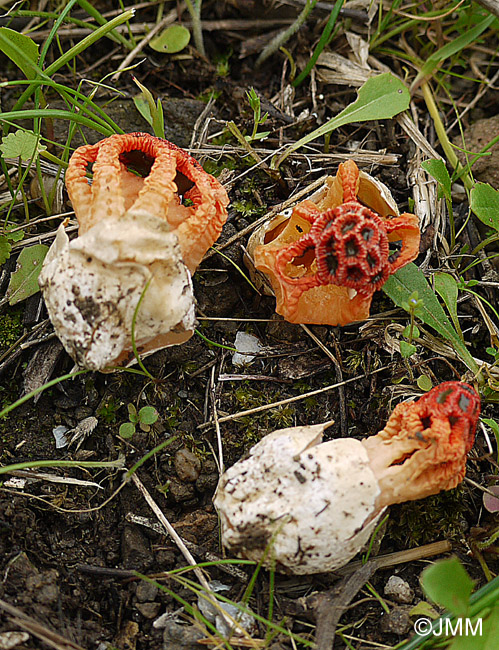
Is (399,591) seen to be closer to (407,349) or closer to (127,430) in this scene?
(407,349)

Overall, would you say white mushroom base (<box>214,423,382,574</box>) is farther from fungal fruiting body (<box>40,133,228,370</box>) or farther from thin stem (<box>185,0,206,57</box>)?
thin stem (<box>185,0,206,57</box>)

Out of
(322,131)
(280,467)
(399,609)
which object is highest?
(322,131)

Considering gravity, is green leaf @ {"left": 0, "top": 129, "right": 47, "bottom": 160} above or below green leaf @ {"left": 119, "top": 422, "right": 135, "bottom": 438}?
above

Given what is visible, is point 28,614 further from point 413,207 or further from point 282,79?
point 282,79

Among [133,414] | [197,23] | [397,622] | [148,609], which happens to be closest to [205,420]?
[133,414]

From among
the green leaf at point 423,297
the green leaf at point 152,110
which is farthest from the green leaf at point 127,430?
the green leaf at point 152,110

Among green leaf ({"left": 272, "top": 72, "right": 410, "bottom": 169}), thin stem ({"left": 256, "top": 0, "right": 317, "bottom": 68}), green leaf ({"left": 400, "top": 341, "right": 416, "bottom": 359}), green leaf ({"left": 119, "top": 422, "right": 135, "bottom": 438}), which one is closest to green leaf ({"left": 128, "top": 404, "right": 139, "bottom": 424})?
green leaf ({"left": 119, "top": 422, "right": 135, "bottom": 438})

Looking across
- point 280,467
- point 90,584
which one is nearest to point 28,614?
point 90,584
